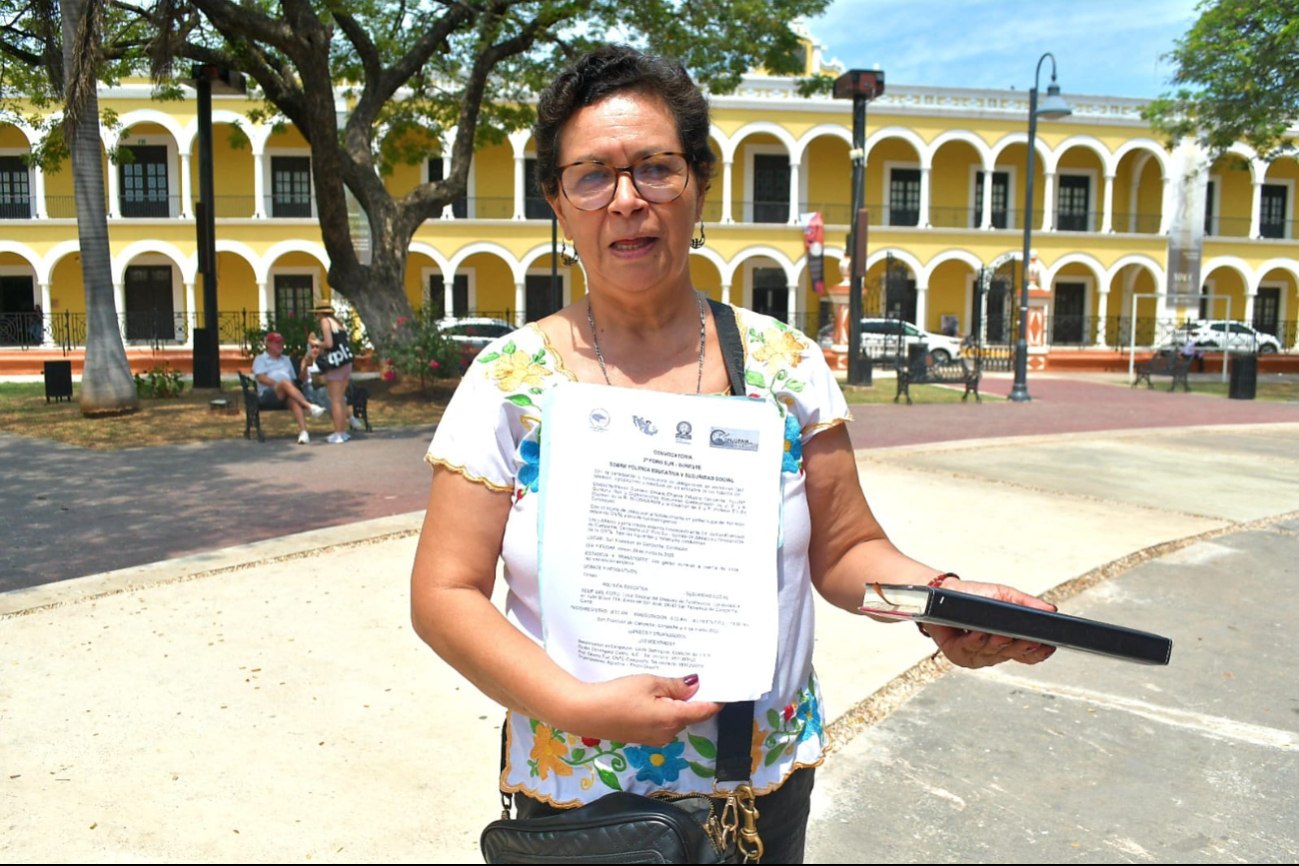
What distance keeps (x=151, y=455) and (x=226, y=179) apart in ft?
87.8

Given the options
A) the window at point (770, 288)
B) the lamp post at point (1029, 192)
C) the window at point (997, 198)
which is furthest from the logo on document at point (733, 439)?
the window at point (997, 198)

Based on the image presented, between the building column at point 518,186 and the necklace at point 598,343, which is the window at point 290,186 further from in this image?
the necklace at point 598,343

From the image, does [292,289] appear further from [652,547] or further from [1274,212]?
[1274,212]

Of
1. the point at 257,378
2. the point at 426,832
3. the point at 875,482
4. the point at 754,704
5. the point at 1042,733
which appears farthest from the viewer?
the point at 257,378

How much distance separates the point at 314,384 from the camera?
13984 mm

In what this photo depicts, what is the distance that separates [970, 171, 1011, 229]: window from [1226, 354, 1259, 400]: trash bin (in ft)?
60.4

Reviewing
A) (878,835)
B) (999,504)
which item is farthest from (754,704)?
(999,504)

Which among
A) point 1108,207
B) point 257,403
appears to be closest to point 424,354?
point 257,403

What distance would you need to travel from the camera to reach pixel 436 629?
1.49 meters

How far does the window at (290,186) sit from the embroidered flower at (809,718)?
34304 mm

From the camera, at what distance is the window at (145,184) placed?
32531mm

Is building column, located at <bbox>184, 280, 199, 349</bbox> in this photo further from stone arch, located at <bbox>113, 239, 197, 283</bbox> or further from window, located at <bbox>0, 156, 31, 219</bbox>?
window, located at <bbox>0, 156, 31, 219</bbox>

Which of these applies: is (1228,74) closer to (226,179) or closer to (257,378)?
(257,378)

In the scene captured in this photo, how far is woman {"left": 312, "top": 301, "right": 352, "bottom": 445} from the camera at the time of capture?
10828mm
